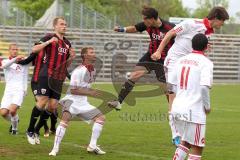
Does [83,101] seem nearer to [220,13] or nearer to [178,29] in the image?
[178,29]

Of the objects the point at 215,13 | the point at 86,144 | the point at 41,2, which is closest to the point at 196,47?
the point at 215,13

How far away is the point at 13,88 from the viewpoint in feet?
51.2

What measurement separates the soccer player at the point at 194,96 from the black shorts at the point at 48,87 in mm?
4606

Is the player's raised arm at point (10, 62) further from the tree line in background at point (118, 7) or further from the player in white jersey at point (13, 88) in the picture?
the tree line in background at point (118, 7)

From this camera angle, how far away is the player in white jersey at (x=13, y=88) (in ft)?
48.9

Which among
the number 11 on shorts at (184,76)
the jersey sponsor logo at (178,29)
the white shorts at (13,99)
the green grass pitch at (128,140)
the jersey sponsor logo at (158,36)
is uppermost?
the jersey sponsor logo at (178,29)

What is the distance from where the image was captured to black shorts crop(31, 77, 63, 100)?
13297 millimetres

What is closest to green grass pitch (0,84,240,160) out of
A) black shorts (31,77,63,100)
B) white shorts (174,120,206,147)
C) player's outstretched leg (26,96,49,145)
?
player's outstretched leg (26,96,49,145)

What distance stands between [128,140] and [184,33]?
3.05 meters

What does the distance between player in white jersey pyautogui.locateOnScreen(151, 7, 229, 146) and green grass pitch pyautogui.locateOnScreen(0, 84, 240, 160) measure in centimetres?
83

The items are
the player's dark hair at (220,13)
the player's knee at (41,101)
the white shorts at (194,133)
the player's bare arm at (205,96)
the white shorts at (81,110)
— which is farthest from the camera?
the player's knee at (41,101)

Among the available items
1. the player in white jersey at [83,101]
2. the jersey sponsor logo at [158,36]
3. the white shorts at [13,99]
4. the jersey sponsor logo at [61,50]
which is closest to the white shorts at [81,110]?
the player in white jersey at [83,101]

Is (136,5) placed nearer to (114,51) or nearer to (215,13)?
(114,51)

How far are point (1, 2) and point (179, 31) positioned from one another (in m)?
30.7
